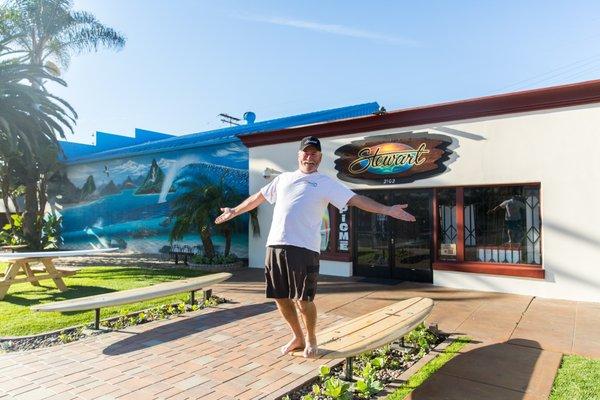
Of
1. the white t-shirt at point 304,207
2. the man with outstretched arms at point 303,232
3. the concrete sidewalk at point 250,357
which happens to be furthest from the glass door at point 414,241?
the white t-shirt at point 304,207

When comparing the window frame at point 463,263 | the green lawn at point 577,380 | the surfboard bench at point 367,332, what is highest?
the window frame at point 463,263

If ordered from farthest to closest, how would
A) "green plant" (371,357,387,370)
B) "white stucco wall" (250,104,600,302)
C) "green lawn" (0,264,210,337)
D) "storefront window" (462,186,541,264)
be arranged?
1. "storefront window" (462,186,541,264)
2. "white stucco wall" (250,104,600,302)
3. "green lawn" (0,264,210,337)
4. "green plant" (371,357,387,370)

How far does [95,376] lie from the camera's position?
378 centimetres

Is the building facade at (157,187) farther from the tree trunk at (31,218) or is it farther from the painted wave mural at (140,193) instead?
the tree trunk at (31,218)

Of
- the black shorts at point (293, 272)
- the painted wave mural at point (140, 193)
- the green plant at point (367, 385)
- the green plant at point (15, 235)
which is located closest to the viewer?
the black shorts at point (293, 272)

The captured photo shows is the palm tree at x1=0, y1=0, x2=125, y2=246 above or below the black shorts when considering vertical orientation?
above

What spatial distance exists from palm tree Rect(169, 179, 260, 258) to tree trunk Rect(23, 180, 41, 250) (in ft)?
27.1

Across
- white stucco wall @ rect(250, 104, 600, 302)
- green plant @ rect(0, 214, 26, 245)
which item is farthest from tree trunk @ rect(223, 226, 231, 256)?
green plant @ rect(0, 214, 26, 245)

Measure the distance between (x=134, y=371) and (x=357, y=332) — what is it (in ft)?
7.42

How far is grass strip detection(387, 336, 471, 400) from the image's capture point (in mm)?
3420

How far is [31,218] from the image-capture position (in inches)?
632

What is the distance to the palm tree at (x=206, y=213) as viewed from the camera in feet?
35.6

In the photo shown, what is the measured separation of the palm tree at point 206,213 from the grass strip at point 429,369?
7.13 metres

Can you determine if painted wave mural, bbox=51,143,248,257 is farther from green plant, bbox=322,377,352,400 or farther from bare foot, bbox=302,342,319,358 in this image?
green plant, bbox=322,377,352,400
